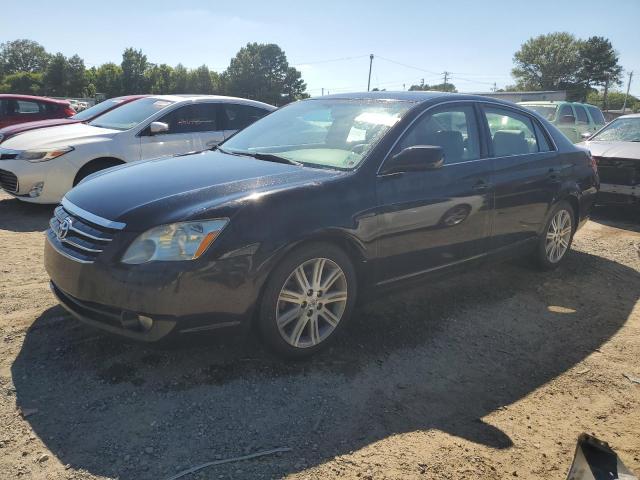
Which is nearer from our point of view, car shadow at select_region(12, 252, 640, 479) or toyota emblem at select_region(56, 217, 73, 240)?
car shadow at select_region(12, 252, 640, 479)

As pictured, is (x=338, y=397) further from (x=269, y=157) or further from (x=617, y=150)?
(x=617, y=150)

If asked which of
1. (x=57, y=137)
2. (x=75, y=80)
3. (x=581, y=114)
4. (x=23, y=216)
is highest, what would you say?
(x=75, y=80)

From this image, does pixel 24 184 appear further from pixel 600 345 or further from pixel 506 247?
pixel 600 345

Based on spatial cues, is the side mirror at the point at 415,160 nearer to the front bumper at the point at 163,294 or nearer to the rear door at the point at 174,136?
the front bumper at the point at 163,294

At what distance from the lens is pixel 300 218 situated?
121 inches

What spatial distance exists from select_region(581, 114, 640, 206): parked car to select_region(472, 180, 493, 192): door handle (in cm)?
450

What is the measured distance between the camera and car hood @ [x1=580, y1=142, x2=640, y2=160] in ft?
25.1

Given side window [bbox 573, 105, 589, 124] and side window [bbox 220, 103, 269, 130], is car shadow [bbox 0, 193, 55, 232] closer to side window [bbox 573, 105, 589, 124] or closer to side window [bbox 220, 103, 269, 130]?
side window [bbox 220, 103, 269, 130]

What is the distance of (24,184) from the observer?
6.50 metres

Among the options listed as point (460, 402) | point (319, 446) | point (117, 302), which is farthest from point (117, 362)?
point (460, 402)

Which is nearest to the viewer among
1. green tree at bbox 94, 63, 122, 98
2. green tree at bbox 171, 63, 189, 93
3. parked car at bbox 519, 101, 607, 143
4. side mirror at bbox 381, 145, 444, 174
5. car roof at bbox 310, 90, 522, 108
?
side mirror at bbox 381, 145, 444, 174

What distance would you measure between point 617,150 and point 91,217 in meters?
7.67

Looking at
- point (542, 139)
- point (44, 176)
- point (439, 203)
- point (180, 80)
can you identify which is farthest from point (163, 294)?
point (180, 80)

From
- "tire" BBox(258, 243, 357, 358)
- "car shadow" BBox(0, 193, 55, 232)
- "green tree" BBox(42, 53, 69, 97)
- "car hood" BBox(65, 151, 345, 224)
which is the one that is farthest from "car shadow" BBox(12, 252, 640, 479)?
"green tree" BBox(42, 53, 69, 97)
